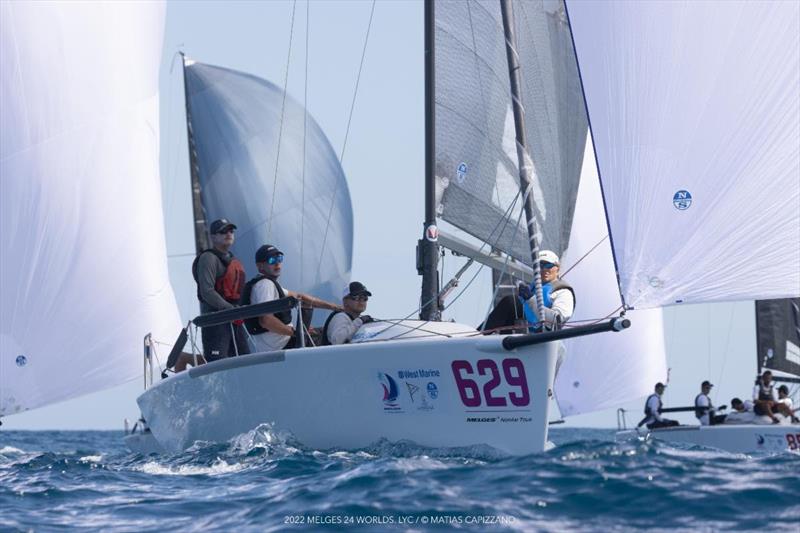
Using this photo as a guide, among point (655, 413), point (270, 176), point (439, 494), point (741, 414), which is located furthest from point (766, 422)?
point (439, 494)

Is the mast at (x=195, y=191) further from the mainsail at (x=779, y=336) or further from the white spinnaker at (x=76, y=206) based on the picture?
the mainsail at (x=779, y=336)

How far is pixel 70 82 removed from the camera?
44.9 feet

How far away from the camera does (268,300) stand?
1071 cm

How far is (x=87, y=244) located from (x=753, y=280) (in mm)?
7021

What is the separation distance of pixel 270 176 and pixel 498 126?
30.2 feet

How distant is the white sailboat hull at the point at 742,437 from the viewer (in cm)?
1802

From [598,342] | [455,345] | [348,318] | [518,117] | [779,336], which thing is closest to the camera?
[455,345]

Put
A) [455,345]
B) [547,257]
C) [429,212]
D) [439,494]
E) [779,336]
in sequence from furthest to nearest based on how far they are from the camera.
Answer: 1. [779,336]
2. [429,212]
3. [547,257]
4. [455,345]
5. [439,494]

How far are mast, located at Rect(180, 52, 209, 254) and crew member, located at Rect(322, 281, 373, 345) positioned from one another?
7931 millimetres

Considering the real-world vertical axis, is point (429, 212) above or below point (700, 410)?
above

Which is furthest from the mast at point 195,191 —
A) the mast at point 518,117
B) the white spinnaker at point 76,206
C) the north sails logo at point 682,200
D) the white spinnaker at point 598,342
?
the north sails logo at point 682,200

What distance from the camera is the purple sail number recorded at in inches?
364

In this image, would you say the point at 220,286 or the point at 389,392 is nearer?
the point at 389,392

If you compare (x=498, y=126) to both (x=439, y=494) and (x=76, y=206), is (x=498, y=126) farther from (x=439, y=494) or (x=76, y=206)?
(x=439, y=494)
